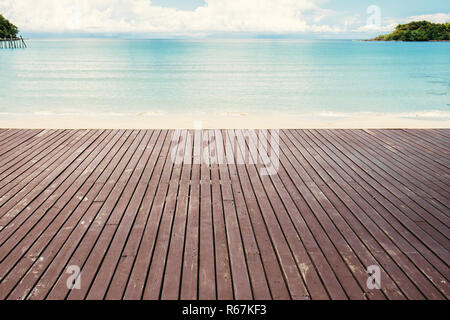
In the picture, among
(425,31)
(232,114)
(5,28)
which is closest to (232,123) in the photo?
(232,114)

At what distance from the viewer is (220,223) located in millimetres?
2361

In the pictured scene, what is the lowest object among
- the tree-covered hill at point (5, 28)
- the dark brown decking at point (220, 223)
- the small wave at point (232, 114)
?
the small wave at point (232, 114)

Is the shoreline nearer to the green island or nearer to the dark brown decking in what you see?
the dark brown decking

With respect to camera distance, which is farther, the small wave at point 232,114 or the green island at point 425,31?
the green island at point 425,31

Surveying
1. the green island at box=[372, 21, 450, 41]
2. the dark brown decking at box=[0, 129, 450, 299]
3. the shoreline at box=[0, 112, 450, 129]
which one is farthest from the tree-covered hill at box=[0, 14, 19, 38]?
the green island at box=[372, 21, 450, 41]

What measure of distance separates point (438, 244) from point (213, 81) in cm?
1871

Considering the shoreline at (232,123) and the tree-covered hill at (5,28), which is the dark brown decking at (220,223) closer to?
the shoreline at (232,123)

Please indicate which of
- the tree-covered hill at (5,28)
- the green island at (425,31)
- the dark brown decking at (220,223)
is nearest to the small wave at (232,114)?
the dark brown decking at (220,223)

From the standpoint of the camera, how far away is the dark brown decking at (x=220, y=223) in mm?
1746

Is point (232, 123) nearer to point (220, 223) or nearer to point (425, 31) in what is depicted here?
point (220, 223)

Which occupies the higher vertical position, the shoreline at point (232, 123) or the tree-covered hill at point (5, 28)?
the tree-covered hill at point (5, 28)

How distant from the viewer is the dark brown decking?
1.75m

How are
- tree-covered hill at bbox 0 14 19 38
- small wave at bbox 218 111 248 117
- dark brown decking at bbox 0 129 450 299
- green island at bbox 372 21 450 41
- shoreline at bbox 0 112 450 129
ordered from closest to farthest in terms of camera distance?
dark brown decking at bbox 0 129 450 299 < shoreline at bbox 0 112 450 129 < small wave at bbox 218 111 248 117 < tree-covered hill at bbox 0 14 19 38 < green island at bbox 372 21 450 41

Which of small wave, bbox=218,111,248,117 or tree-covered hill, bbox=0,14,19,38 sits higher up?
tree-covered hill, bbox=0,14,19,38
